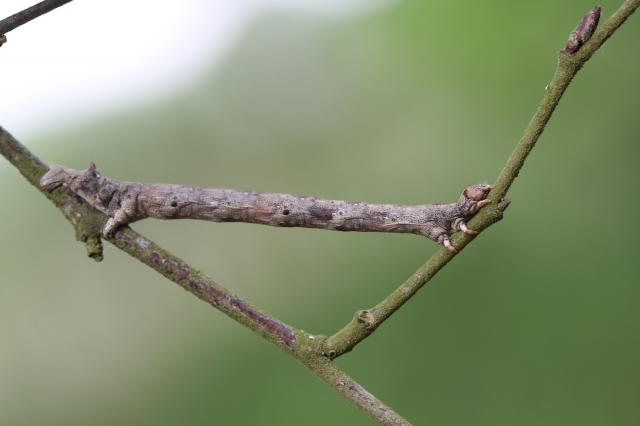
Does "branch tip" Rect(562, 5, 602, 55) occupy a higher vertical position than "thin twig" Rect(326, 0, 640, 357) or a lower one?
higher

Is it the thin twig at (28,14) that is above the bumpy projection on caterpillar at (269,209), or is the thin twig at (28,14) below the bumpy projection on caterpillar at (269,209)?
above

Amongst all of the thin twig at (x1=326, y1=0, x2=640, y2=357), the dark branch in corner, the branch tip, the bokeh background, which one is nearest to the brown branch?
the thin twig at (x1=326, y1=0, x2=640, y2=357)

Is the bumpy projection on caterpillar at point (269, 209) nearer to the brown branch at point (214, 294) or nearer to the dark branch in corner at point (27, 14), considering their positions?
the brown branch at point (214, 294)

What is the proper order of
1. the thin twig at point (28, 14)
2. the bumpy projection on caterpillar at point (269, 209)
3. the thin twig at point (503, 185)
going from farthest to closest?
the bumpy projection on caterpillar at point (269, 209) → the thin twig at point (28, 14) → the thin twig at point (503, 185)

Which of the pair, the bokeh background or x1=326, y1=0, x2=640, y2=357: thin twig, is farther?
the bokeh background

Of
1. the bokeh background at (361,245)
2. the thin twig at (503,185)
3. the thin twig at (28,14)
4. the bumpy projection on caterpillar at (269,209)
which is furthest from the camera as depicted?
the bokeh background at (361,245)

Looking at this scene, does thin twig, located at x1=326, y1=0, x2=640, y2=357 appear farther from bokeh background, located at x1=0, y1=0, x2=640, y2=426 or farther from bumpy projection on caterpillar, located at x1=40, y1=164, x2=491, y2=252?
bokeh background, located at x1=0, y1=0, x2=640, y2=426

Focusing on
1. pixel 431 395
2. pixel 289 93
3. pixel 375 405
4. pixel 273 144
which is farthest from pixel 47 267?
pixel 375 405

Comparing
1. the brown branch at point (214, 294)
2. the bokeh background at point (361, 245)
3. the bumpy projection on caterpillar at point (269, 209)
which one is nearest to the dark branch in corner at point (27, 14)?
the brown branch at point (214, 294)
